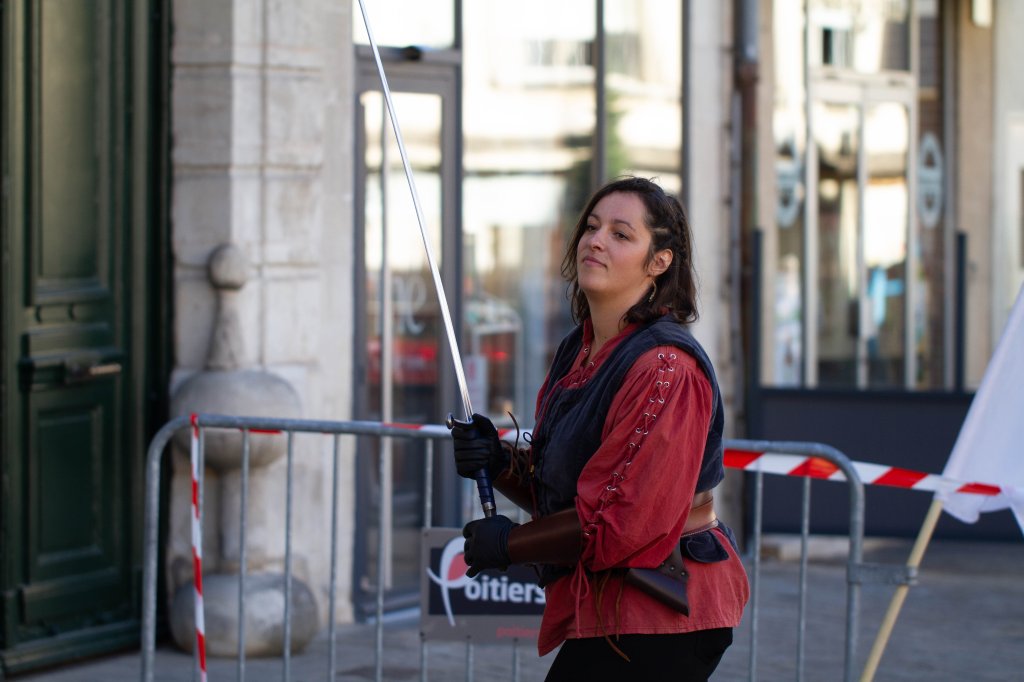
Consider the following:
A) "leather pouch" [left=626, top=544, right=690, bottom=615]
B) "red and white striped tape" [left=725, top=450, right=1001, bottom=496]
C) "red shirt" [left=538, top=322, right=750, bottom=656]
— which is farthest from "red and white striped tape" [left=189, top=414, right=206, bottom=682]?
"leather pouch" [left=626, top=544, right=690, bottom=615]

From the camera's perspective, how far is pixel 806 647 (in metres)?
7.48

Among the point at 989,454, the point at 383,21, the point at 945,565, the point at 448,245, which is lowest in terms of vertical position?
the point at 945,565

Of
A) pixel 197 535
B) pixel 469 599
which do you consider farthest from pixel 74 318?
pixel 469 599

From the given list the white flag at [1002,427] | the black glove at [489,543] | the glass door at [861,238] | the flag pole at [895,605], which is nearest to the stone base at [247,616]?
the flag pole at [895,605]

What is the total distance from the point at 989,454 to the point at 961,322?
5.77 metres

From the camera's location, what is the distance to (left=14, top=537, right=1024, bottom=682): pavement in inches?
263

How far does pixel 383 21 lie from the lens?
7.89 metres

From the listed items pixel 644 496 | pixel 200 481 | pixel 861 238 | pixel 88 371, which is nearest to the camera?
pixel 644 496

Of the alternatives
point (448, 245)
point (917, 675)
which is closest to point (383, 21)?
point (448, 245)

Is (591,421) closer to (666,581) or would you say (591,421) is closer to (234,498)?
(666,581)

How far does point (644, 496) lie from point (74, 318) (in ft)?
13.2

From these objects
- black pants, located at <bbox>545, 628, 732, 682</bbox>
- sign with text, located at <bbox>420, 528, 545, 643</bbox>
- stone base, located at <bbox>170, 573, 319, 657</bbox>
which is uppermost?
black pants, located at <bbox>545, 628, 732, 682</bbox>

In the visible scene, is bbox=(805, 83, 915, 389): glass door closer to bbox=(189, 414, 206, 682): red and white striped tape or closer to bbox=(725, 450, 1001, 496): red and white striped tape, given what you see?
bbox=(725, 450, 1001, 496): red and white striped tape

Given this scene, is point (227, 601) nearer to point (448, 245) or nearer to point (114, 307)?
point (114, 307)
